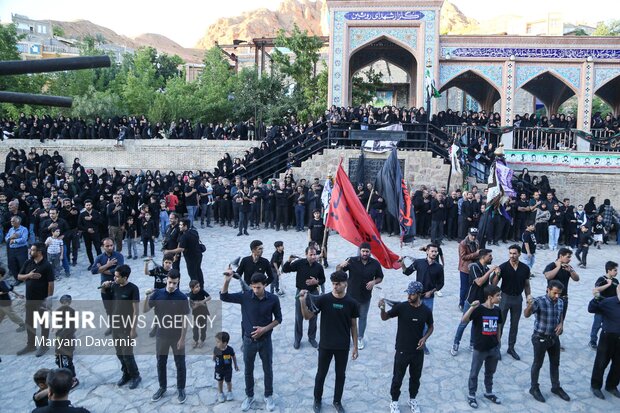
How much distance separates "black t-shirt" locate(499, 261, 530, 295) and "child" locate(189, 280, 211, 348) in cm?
381

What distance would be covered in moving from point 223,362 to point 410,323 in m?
2.07

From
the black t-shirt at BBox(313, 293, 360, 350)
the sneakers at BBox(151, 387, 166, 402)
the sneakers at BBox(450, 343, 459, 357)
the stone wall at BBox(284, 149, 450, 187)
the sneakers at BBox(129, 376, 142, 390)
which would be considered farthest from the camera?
the stone wall at BBox(284, 149, 450, 187)

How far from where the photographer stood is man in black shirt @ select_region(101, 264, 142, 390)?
5969 millimetres

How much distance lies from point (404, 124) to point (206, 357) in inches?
486

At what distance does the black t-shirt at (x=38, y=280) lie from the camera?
274 inches

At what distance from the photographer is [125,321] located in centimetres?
614

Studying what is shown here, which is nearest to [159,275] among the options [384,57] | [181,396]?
[181,396]

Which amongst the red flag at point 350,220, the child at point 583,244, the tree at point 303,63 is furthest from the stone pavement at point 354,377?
the tree at point 303,63

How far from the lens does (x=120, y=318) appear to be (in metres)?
6.13

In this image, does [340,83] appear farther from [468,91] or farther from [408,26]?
[468,91]

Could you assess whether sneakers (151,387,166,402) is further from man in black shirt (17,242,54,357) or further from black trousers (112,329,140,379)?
man in black shirt (17,242,54,357)

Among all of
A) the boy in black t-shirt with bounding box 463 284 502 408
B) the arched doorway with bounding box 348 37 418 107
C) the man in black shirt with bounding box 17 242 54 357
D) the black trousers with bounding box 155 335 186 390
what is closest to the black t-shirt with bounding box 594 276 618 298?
the boy in black t-shirt with bounding box 463 284 502 408

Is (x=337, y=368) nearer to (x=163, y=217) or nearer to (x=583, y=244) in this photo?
(x=583, y=244)

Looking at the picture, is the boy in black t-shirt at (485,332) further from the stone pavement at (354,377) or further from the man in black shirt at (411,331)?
the man in black shirt at (411,331)
